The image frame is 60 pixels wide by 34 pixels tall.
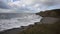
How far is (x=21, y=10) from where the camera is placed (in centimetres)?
203

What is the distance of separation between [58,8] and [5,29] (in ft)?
4.51

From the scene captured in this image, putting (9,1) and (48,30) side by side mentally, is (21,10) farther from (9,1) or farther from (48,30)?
(48,30)

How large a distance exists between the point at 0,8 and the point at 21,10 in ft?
1.20

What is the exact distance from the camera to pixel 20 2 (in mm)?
2174

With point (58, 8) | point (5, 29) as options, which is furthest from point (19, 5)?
point (5, 29)

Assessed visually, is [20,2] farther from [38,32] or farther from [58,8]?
[38,32]

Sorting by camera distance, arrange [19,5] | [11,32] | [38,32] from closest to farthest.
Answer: [38,32] → [11,32] → [19,5]

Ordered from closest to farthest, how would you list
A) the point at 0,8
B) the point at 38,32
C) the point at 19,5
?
1. the point at 38,32
2. the point at 0,8
3. the point at 19,5

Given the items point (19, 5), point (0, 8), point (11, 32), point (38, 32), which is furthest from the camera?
point (19, 5)

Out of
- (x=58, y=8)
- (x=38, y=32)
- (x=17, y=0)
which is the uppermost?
(x=17, y=0)

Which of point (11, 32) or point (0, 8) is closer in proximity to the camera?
point (11, 32)

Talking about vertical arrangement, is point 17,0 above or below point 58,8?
above

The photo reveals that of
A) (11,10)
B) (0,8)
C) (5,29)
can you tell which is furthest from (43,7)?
(5,29)

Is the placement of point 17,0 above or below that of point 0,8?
above
